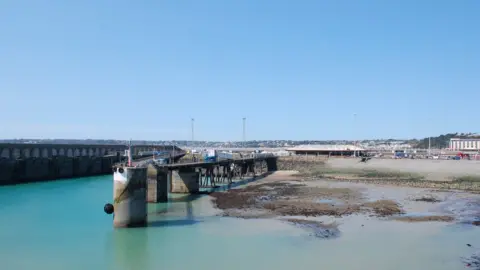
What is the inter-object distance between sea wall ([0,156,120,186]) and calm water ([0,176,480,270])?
92.1ft

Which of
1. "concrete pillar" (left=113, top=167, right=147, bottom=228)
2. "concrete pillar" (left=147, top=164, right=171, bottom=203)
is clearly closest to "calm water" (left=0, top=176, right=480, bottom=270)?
"concrete pillar" (left=113, top=167, right=147, bottom=228)

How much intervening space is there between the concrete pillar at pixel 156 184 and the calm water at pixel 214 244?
15.8 feet

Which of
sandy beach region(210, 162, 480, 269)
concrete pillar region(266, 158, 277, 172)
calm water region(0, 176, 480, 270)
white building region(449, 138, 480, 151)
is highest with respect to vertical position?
white building region(449, 138, 480, 151)

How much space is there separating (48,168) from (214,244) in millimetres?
49738

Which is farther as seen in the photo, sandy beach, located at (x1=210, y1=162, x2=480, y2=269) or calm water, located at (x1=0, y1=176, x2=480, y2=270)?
sandy beach, located at (x1=210, y1=162, x2=480, y2=269)

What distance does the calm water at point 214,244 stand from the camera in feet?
70.2

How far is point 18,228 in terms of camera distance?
2909 centimetres

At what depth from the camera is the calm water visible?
21.4m

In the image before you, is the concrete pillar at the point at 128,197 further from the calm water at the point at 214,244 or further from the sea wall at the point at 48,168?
the sea wall at the point at 48,168

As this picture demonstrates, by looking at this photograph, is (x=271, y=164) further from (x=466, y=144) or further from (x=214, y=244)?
(x=466, y=144)

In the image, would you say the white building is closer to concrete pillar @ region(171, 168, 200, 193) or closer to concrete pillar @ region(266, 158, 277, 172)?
concrete pillar @ region(266, 158, 277, 172)

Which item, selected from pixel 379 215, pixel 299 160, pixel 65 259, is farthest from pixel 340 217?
pixel 299 160

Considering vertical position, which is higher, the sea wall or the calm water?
the sea wall

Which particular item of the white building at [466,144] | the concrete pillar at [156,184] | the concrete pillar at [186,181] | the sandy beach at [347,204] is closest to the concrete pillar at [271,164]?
the sandy beach at [347,204]
